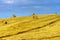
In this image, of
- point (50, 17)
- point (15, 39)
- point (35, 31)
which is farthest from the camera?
point (50, 17)

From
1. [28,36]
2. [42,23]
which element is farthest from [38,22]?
[28,36]

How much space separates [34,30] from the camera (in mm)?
15516

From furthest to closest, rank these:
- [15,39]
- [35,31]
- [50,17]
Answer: [50,17], [35,31], [15,39]

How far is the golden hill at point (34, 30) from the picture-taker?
555 inches

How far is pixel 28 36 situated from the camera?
14.2m

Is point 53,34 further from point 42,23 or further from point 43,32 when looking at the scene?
point 42,23

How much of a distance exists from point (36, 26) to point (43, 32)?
144cm

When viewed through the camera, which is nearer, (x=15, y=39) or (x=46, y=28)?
(x=15, y=39)

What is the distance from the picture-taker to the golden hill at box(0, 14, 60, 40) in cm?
1410

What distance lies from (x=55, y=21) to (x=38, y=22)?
1.42 meters

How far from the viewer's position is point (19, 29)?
15.9 meters

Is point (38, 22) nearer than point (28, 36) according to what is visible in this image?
No

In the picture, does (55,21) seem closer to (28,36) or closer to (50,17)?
(50,17)

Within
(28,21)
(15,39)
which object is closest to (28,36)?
(15,39)
